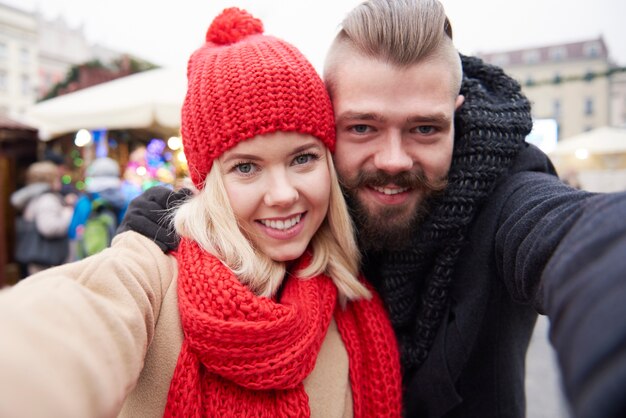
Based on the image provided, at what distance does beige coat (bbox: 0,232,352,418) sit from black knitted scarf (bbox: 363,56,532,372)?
0.29 meters

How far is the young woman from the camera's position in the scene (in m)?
1.05

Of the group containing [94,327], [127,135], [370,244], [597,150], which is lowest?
[597,150]

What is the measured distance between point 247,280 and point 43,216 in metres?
A: 3.60

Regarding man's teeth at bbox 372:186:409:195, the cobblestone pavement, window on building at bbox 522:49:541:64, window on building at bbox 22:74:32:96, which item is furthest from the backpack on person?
window on building at bbox 522:49:541:64

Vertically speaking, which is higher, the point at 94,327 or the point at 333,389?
the point at 94,327

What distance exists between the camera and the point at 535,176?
4.61ft

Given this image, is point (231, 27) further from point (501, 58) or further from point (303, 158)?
point (501, 58)

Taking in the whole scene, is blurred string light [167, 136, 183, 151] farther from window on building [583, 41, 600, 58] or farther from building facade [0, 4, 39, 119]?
window on building [583, 41, 600, 58]

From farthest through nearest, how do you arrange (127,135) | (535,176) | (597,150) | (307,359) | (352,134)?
1. (597,150)
2. (127,135)
3. (352,134)
4. (535,176)
5. (307,359)

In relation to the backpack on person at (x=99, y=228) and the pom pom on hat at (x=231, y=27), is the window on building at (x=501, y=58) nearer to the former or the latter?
the backpack on person at (x=99, y=228)

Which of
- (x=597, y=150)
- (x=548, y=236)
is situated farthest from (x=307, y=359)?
(x=597, y=150)

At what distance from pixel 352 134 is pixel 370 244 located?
40cm

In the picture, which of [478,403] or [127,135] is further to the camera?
[127,135]

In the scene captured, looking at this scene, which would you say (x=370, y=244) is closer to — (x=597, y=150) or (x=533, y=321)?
(x=533, y=321)
